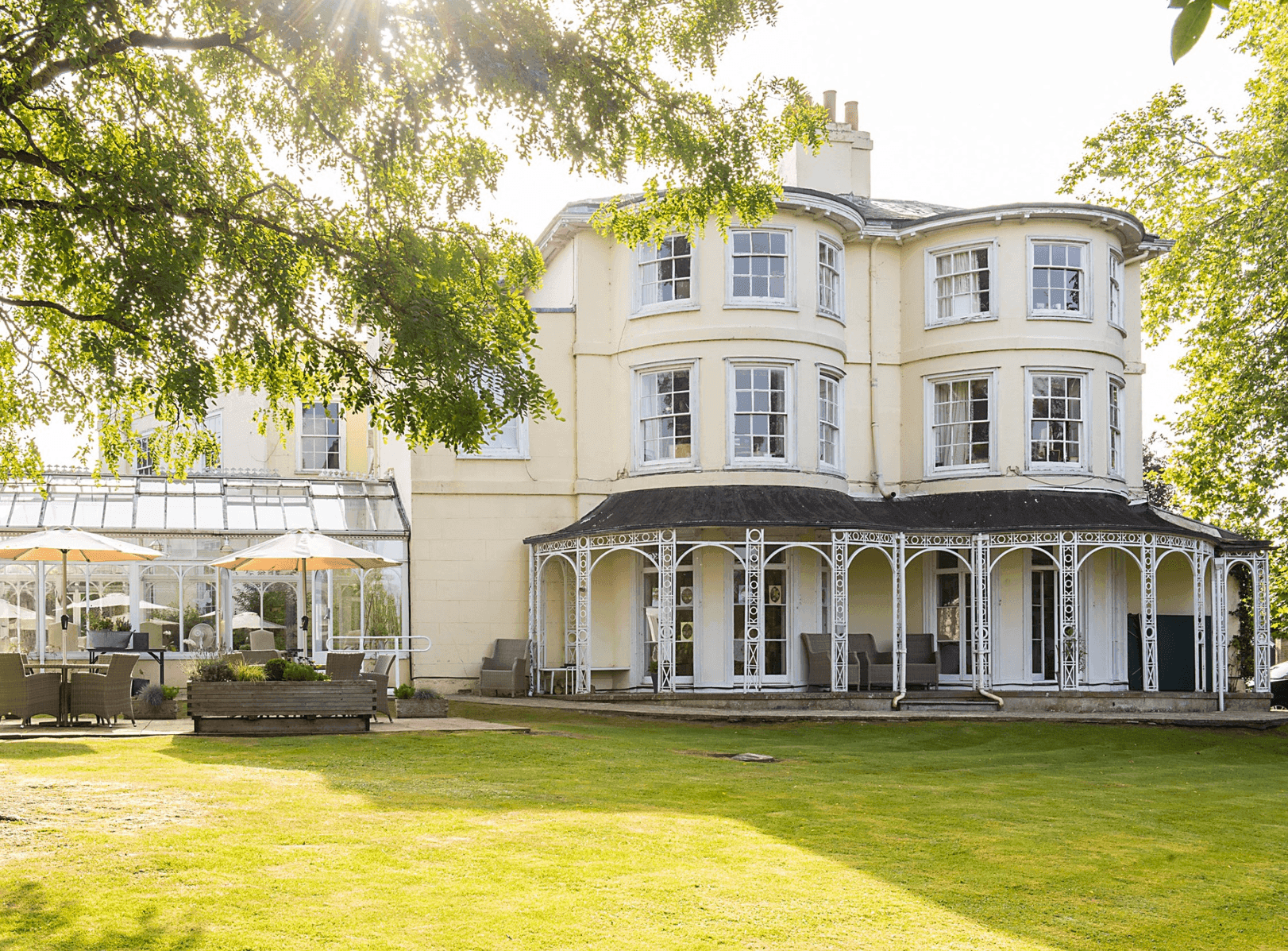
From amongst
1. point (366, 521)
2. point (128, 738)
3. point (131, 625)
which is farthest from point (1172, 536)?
point (131, 625)

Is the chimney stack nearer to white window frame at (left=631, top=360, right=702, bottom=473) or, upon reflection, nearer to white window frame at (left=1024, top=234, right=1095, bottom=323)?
white window frame at (left=1024, top=234, right=1095, bottom=323)

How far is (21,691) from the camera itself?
14.3 metres

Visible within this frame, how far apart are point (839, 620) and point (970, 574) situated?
3346 millimetres

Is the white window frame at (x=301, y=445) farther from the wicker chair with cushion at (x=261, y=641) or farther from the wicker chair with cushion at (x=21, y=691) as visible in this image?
the wicker chair with cushion at (x=21, y=691)

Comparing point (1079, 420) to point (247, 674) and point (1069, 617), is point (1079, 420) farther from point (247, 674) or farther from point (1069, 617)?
point (247, 674)

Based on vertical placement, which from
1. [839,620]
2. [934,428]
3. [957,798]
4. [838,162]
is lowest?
[957,798]

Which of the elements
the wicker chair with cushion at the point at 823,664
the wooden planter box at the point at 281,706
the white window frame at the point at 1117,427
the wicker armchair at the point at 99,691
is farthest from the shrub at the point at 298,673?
the white window frame at the point at 1117,427

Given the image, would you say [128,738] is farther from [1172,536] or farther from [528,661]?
[1172,536]

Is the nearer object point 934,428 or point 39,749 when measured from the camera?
point 39,749

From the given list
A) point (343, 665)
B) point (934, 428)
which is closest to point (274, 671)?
point (343, 665)

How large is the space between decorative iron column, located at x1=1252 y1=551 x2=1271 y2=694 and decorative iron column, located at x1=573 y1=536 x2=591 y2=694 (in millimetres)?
11340

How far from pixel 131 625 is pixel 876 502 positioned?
13.1m

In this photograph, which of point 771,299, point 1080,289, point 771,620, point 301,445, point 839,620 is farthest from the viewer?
point 301,445

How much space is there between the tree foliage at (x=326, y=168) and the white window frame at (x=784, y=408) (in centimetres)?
1064
